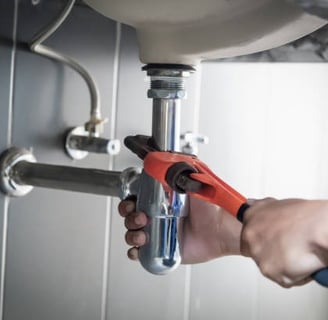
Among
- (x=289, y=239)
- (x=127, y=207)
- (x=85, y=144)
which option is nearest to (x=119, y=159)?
(x=85, y=144)

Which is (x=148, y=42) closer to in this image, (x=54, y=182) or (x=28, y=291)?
(x=54, y=182)

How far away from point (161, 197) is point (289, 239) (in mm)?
227

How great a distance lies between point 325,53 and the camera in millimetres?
1022

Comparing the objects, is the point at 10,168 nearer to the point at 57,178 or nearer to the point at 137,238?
the point at 57,178

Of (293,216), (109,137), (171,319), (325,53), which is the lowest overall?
(171,319)

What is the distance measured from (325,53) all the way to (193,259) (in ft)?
1.36

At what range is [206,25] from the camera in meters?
0.66

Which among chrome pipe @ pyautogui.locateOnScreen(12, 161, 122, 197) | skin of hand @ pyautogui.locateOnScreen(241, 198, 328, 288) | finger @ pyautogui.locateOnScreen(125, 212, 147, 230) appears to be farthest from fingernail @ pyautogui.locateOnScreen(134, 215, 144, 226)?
skin of hand @ pyautogui.locateOnScreen(241, 198, 328, 288)

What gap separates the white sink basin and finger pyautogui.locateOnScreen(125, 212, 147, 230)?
177 mm

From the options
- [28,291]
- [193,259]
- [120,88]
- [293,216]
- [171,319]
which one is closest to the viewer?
[293,216]

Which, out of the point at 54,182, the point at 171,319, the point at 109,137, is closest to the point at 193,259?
the point at 54,182

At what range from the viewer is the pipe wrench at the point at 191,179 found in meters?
0.57

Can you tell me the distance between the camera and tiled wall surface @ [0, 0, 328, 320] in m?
0.95

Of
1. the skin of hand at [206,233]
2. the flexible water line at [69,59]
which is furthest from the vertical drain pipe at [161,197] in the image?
the flexible water line at [69,59]
